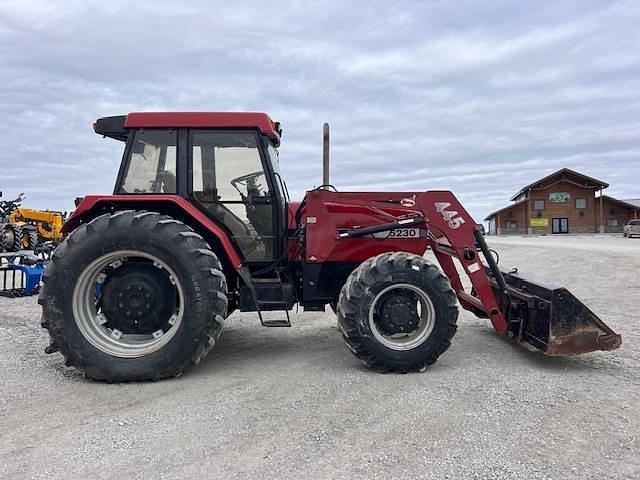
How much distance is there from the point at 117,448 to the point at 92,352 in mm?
1497

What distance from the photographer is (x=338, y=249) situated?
5047 mm

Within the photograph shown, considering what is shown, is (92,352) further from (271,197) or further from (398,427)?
(398,427)

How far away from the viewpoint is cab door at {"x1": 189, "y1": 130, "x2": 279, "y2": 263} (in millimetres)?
4953

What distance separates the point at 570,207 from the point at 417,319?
2107 inches

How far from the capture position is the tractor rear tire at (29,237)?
21406 millimetres

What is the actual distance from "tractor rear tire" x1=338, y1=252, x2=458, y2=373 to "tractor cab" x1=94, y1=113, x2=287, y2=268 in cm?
114

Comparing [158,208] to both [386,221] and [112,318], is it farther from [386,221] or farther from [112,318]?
[386,221]

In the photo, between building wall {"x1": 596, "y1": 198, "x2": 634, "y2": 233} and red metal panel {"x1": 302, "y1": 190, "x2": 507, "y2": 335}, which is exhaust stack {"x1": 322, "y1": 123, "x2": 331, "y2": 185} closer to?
red metal panel {"x1": 302, "y1": 190, "x2": 507, "y2": 335}

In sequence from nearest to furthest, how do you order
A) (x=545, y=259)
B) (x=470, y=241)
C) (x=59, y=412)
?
(x=59, y=412), (x=470, y=241), (x=545, y=259)

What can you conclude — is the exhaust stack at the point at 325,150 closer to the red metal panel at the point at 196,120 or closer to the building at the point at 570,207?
the red metal panel at the point at 196,120

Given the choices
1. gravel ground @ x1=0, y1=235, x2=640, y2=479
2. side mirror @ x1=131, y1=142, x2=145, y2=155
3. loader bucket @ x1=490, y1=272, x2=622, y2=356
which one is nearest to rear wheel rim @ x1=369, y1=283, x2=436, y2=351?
gravel ground @ x1=0, y1=235, x2=640, y2=479

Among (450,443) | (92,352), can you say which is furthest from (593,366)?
(92,352)

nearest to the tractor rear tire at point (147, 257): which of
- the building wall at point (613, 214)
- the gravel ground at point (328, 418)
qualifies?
the gravel ground at point (328, 418)

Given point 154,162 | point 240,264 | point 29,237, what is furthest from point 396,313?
point 29,237
